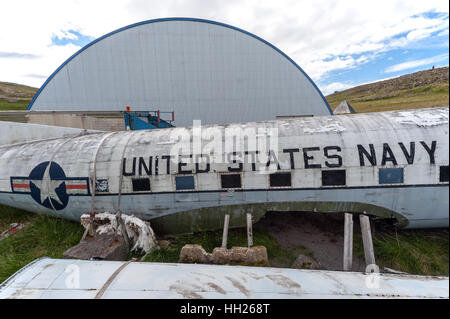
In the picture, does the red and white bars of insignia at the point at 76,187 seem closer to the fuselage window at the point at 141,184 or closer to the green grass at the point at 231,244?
the fuselage window at the point at 141,184

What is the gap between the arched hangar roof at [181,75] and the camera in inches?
644

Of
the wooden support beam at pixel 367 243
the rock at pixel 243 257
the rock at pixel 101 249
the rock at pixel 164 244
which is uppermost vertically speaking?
the wooden support beam at pixel 367 243

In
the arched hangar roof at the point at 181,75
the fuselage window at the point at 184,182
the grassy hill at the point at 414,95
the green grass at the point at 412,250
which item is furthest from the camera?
the arched hangar roof at the point at 181,75

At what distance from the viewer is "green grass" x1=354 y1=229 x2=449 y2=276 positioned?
6.64 metres

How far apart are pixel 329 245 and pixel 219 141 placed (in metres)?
6.49

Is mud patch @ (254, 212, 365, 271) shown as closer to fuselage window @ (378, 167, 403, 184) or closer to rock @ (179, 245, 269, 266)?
rock @ (179, 245, 269, 266)

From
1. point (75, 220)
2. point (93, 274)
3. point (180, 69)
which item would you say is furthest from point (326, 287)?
point (180, 69)

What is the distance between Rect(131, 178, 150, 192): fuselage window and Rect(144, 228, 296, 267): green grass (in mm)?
2580

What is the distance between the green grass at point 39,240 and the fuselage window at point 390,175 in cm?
1262

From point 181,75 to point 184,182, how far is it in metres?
11.9

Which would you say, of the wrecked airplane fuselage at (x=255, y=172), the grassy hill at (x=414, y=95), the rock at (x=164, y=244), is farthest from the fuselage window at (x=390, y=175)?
the rock at (x=164, y=244)

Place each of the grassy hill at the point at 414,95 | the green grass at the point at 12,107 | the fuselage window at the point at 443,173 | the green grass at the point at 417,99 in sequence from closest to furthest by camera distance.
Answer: the green grass at the point at 417,99 < the grassy hill at the point at 414,95 < the fuselage window at the point at 443,173 < the green grass at the point at 12,107

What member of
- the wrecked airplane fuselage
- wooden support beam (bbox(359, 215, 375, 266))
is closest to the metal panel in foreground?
wooden support beam (bbox(359, 215, 375, 266))
